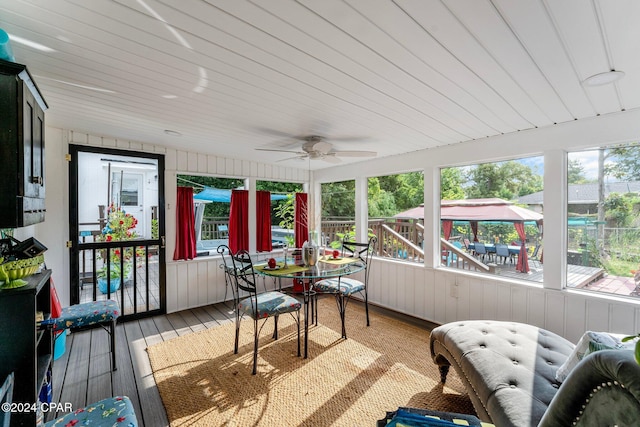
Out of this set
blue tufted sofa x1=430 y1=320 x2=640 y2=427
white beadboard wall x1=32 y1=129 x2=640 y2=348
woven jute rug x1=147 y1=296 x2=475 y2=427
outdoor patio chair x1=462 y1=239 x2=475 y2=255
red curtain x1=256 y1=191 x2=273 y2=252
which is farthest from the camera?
red curtain x1=256 y1=191 x2=273 y2=252

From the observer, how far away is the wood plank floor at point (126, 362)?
7.22ft

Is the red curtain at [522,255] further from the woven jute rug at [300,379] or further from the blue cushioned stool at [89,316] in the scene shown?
the blue cushioned stool at [89,316]

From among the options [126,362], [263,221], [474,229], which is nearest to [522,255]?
[474,229]

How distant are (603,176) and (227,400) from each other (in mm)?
3870

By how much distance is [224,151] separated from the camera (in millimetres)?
4180

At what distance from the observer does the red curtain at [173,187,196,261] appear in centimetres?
411

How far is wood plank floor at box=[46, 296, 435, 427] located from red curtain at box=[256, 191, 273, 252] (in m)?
1.32

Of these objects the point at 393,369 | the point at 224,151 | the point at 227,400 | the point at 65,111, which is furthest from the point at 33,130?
the point at 393,369

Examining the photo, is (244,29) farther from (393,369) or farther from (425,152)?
(425,152)

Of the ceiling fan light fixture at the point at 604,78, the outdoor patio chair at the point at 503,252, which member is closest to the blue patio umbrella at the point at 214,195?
the outdoor patio chair at the point at 503,252

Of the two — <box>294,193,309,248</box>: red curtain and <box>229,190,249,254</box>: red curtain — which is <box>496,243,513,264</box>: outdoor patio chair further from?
<box>229,190,249,254</box>: red curtain

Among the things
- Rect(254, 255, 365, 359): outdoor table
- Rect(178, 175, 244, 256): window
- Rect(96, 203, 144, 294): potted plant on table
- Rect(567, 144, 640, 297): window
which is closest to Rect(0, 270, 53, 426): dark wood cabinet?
Rect(254, 255, 365, 359): outdoor table

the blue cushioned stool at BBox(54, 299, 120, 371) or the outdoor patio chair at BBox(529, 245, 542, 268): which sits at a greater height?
the outdoor patio chair at BBox(529, 245, 542, 268)

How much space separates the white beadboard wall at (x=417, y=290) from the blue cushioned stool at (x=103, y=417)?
2620 mm
